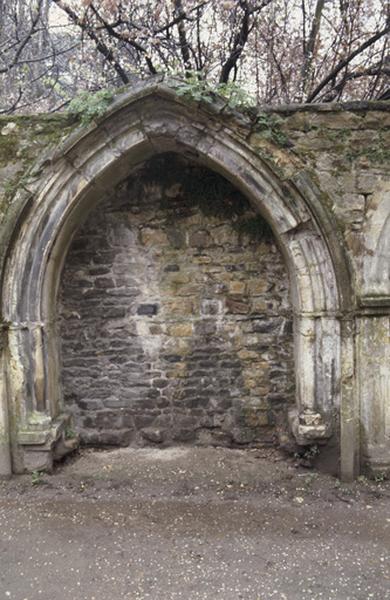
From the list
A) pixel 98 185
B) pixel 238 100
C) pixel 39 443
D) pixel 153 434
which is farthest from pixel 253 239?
pixel 39 443

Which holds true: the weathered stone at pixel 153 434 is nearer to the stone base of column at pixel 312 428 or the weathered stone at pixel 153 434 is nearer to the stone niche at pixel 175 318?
the stone niche at pixel 175 318

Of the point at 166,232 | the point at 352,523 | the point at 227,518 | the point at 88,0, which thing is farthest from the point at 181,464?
the point at 88,0

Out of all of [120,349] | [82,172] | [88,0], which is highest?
[88,0]

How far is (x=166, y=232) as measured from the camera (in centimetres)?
432

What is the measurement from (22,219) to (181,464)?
8.64 feet

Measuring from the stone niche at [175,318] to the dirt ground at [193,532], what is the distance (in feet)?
1.44

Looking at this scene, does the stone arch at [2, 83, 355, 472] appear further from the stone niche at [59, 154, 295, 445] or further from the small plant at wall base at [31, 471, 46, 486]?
the stone niche at [59, 154, 295, 445]

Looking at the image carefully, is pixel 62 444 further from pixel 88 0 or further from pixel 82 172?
pixel 88 0

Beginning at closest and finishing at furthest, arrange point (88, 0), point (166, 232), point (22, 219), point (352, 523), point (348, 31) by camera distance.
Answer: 1. point (352, 523)
2. point (22, 219)
3. point (166, 232)
4. point (88, 0)
5. point (348, 31)

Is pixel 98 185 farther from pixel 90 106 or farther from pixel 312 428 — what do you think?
pixel 312 428

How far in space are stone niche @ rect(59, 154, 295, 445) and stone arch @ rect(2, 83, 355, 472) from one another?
419 mm

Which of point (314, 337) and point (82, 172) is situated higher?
point (82, 172)

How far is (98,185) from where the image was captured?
3.91 meters

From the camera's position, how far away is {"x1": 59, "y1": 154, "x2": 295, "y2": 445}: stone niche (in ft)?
14.0
